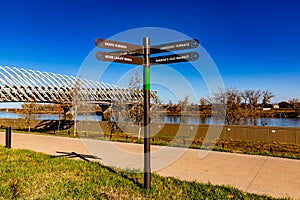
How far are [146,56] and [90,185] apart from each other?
119 inches

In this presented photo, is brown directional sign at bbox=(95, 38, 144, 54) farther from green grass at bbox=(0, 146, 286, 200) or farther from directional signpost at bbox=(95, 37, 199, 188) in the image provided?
green grass at bbox=(0, 146, 286, 200)

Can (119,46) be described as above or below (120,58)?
above

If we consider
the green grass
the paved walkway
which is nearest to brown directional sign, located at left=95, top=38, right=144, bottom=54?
the green grass

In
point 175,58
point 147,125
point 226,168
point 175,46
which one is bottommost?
point 226,168

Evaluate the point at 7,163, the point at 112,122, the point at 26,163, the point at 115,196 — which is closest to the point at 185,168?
the point at 115,196

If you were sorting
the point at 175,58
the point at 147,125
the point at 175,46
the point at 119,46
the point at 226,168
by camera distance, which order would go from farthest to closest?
the point at 226,168 → the point at 119,46 → the point at 175,58 → the point at 175,46 → the point at 147,125

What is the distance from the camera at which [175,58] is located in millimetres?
5168

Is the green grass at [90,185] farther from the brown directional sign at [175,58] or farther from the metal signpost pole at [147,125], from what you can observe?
the brown directional sign at [175,58]

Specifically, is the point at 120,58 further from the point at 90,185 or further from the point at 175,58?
the point at 90,185

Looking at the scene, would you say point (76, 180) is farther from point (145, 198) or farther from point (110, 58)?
point (110, 58)

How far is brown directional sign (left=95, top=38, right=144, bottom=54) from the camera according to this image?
5039mm

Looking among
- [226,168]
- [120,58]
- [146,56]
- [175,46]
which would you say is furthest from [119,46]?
[226,168]

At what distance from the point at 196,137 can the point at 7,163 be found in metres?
13.3

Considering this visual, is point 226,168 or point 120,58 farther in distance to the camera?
point 226,168
